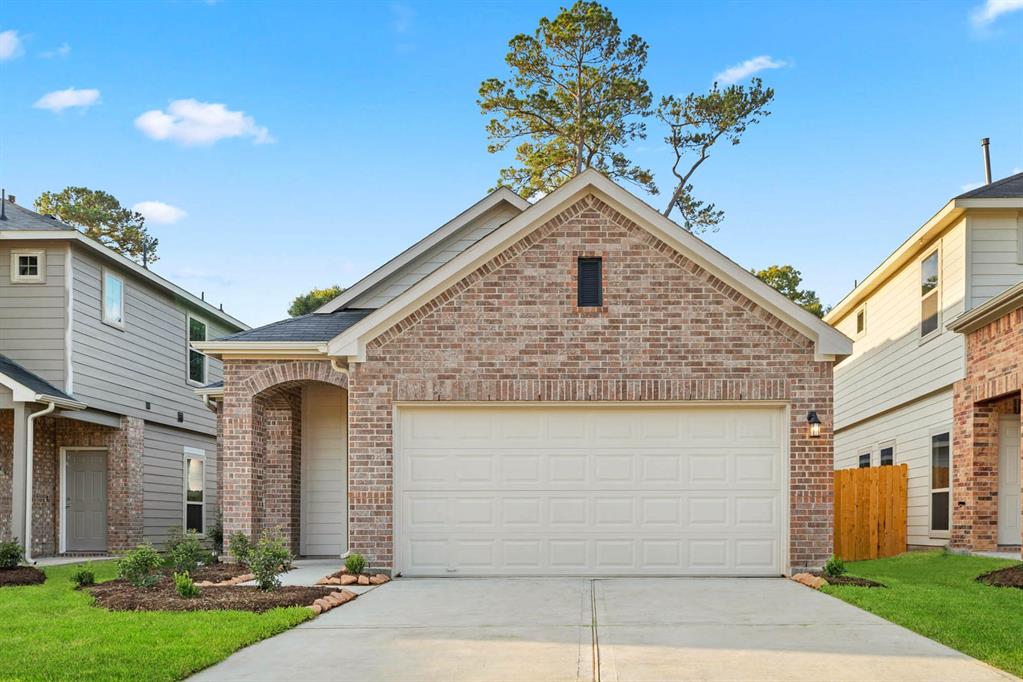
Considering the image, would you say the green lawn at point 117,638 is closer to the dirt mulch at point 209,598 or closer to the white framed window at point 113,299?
the dirt mulch at point 209,598

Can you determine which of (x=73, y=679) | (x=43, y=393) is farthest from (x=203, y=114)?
(x=73, y=679)

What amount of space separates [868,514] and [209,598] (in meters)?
12.9

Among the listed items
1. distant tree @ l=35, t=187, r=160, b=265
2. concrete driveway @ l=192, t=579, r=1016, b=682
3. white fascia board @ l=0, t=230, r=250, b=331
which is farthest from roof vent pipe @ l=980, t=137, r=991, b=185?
distant tree @ l=35, t=187, r=160, b=265

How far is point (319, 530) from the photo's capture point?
709 inches

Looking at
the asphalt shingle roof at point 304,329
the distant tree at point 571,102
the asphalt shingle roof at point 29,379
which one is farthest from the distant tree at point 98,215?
the asphalt shingle roof at point 304,329

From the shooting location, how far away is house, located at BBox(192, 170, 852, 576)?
14.4 m

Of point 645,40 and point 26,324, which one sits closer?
point 26,324

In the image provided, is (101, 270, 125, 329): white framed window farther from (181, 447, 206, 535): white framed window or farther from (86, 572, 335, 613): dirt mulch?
(86, 572, 335, 613): dirt mulch

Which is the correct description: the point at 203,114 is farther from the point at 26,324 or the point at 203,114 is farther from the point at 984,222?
the point at 984,222

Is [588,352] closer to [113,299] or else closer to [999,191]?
[999,191]

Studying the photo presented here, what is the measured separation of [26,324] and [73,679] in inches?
548

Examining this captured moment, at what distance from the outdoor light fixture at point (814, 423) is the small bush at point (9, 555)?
1176 cm

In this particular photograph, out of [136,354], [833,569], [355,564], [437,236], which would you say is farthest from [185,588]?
[136,354]

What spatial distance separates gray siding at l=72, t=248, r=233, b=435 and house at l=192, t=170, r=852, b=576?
7.85 m
